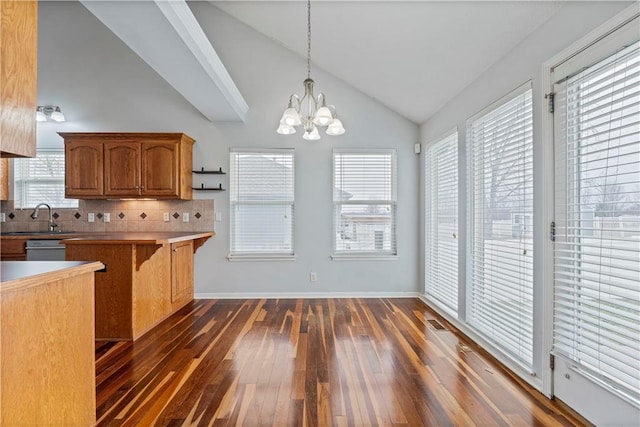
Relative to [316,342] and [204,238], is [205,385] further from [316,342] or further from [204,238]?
[204,238]

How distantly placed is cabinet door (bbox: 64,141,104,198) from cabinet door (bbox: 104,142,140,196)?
9 centimetres

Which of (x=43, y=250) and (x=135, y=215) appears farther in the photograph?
(x=135, y=215)

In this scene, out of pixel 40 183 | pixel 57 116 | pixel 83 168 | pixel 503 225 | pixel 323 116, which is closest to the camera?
pixel 323 116

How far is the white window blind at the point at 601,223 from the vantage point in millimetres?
1538

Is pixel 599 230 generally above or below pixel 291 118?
below

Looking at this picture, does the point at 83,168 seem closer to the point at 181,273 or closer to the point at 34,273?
the point at 181,273

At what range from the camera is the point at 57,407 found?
1467 millimetres

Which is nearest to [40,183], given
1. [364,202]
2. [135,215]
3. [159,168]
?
[135,215]

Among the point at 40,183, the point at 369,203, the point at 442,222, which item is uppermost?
the point at 40,183

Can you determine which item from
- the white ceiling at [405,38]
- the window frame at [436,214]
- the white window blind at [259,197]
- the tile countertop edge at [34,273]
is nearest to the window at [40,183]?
the white window blind at [259,197]

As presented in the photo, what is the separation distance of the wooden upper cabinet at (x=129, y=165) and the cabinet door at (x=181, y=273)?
0.72 metres

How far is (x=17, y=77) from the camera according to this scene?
4.16 feet

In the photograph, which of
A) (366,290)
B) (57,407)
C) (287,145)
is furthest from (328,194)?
(57,407)

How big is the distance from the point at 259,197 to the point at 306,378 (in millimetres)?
2711
